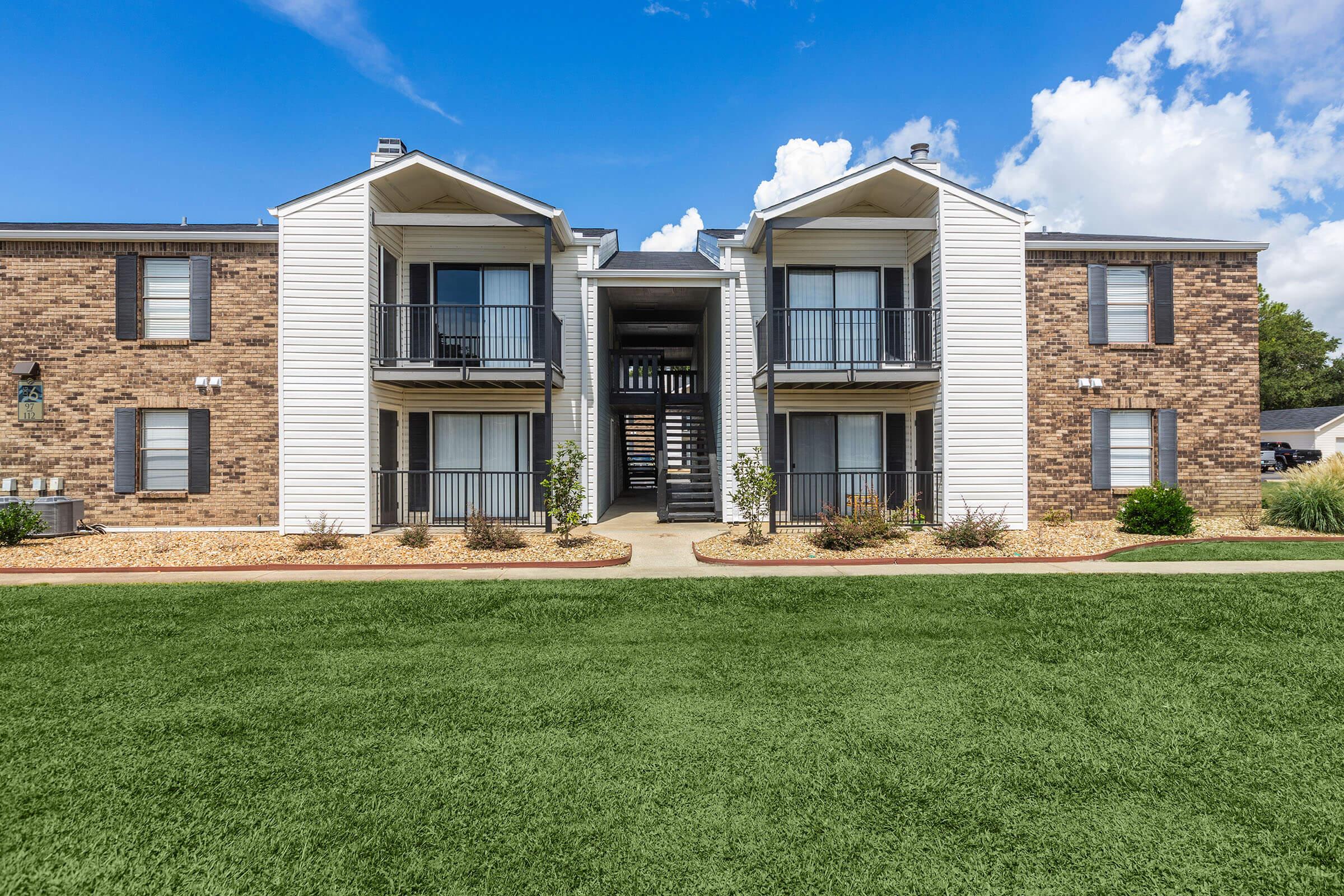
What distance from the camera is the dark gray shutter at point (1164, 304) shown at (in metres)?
13.2

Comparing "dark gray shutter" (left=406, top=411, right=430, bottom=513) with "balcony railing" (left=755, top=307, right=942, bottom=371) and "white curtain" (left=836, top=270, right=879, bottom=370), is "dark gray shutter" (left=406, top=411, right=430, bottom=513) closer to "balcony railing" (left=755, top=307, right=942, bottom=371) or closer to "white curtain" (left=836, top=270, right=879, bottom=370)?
"balcony railing" (left=755, top=307, right=942, bottom=371)

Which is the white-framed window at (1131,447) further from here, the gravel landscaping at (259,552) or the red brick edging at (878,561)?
the gravel landscaping at (259,552)

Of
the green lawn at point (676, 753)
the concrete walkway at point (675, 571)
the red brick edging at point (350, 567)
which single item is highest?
the red brick edging at point (350, 567)

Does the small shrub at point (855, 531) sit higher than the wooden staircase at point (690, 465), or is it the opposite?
the wooden staircase at point (690, 465)

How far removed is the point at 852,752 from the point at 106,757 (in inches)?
166

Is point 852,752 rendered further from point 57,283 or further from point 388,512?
point 57,283

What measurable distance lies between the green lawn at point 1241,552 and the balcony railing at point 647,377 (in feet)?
32.7

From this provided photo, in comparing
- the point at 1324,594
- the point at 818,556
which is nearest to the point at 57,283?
the point at 818,556

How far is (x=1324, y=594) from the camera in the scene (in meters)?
7.13

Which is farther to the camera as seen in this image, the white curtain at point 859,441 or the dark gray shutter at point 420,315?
the white curtain at point 859,441

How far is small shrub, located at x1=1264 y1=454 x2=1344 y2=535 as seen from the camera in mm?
11789

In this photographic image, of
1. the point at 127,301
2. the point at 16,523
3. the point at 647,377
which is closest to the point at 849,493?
the point at 647,377

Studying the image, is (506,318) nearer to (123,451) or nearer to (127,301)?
(127,301)

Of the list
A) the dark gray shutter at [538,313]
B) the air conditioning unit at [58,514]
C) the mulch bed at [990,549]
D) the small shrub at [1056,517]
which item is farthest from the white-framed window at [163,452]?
the small shrub at [1056,517]
